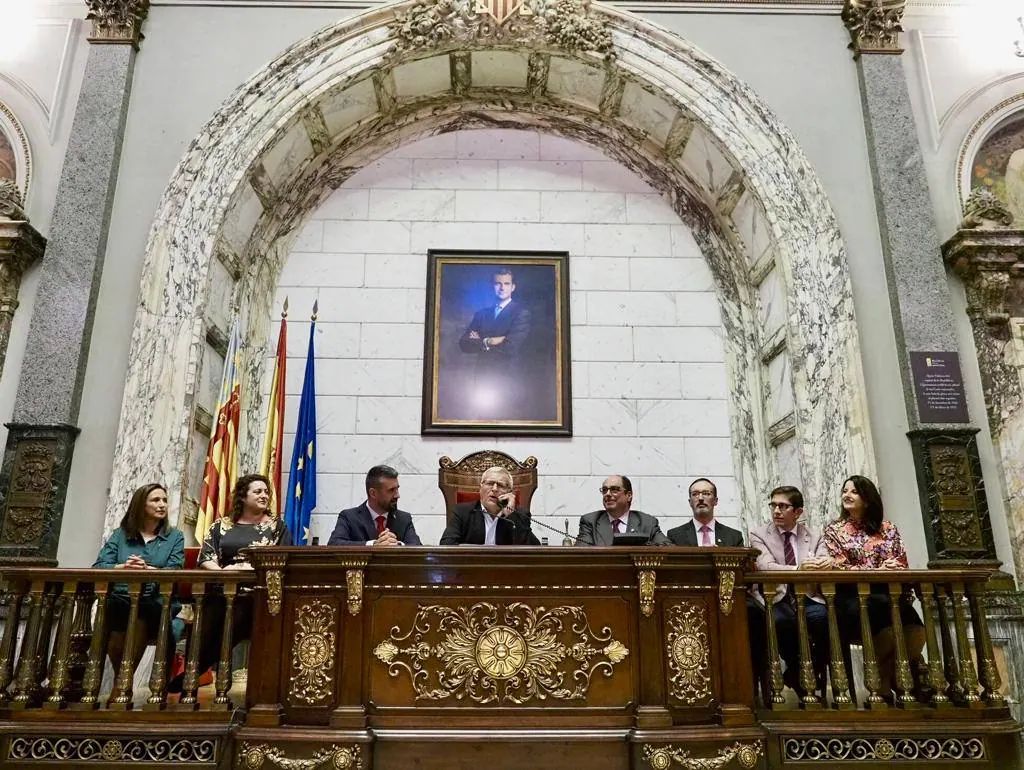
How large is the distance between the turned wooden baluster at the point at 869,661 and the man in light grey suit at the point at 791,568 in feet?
0.69

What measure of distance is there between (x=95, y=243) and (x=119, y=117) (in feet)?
3.62

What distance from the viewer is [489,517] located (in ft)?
15.2

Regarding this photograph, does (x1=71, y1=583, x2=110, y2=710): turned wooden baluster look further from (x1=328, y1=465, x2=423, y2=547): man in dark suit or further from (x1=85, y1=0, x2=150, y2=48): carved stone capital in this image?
(x1=85, y1=0, x2=150, y2=48): carved stone capital

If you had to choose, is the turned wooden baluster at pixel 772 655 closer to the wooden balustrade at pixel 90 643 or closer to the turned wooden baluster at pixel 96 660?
the wooden balustrade at pixel 90 643

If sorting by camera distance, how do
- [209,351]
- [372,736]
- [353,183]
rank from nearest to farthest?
1. [372,736]
2. [209,351]
3. [353,183]

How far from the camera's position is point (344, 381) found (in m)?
6.45

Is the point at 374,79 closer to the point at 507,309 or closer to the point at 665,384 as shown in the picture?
the point at 507,309

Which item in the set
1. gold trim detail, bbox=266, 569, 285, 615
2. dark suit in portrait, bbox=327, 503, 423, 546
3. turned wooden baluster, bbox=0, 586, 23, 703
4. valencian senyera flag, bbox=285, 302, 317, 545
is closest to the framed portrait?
valencian senyera flag, bbox=285, 302, 317, 545

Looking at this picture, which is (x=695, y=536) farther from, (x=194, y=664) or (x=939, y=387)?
(x=194, y=664)

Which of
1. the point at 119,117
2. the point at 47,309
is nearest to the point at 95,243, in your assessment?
the point at 47,309

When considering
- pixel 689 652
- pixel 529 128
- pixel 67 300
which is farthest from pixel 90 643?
pixel 529 128

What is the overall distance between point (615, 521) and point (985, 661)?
2064 millimetres

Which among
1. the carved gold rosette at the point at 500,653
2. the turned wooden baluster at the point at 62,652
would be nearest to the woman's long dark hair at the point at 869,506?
the carved gold rosette at the point at 500,653

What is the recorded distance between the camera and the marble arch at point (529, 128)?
18.1ft
